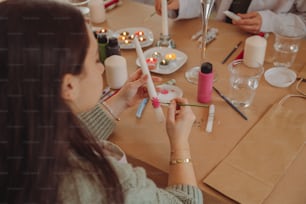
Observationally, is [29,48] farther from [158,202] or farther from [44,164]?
[158,202]

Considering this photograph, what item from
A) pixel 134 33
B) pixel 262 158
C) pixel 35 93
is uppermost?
pixel 35 93

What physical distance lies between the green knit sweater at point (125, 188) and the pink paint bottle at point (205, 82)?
0.87 feet

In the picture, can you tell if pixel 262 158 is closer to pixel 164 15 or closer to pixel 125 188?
pixel 125 188

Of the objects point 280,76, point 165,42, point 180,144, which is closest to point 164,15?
point 165,42

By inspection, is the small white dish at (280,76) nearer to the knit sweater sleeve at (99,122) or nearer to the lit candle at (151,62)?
the lit candle at (151,62)

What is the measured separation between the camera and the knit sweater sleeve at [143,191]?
61 cm

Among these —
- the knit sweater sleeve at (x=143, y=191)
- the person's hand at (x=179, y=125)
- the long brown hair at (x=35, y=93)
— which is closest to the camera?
the long brown hair at (x=35, y=93)

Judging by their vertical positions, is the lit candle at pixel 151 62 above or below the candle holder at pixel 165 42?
below

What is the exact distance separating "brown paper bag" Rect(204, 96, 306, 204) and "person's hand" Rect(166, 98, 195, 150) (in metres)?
0.10

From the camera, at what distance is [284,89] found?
3.01 feet

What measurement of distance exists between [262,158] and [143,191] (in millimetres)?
272

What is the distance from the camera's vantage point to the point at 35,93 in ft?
1.58

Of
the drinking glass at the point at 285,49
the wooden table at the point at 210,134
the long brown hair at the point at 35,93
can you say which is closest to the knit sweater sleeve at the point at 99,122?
the wooden table at the point at 210,134

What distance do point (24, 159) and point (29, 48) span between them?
0.17 m
